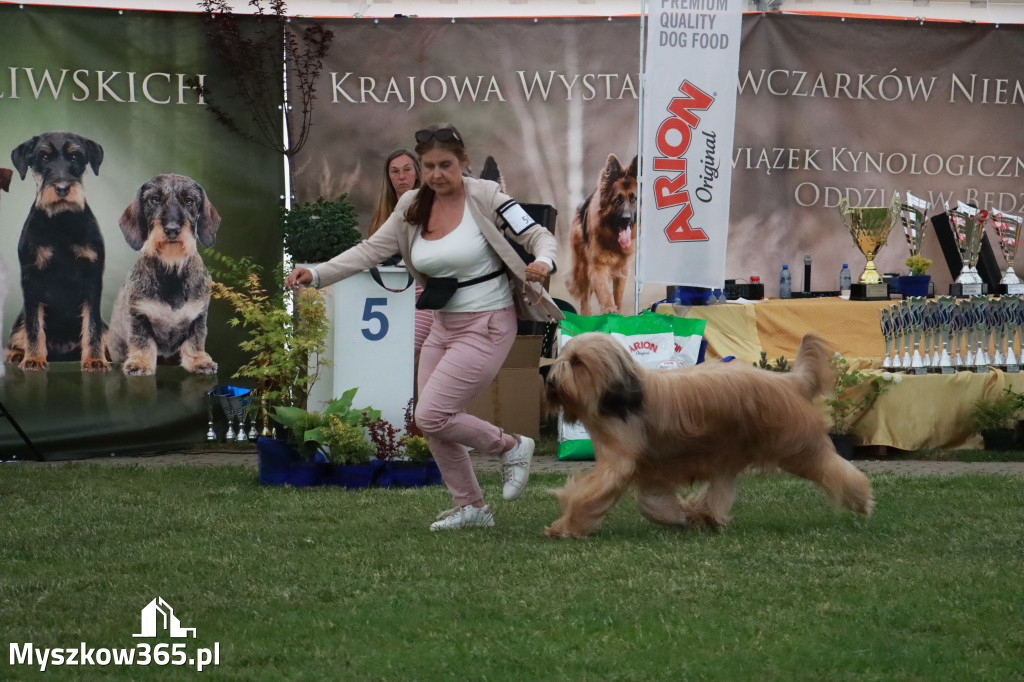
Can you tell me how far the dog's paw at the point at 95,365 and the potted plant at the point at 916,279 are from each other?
596 centimetres

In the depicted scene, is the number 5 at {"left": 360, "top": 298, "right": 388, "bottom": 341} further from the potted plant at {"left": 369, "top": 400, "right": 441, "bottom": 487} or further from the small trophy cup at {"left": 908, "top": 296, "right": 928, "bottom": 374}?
the small trophy cup at {"left": 908, "top": 296, "right": 928, "bottom": 374}

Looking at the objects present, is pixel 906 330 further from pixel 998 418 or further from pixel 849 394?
pixel 998 418

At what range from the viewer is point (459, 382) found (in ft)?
17.8

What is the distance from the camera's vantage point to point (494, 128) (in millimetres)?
9570

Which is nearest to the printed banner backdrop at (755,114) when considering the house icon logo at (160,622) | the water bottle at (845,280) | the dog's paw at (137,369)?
the water bottle at (845,280)

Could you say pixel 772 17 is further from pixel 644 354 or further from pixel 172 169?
pixel 172 169

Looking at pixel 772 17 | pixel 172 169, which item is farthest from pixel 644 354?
pixel 172 169

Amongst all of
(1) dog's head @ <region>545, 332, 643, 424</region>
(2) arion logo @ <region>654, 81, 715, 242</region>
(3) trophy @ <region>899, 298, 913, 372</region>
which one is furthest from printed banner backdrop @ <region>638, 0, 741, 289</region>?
(1) dog's head @ <region>545, 332, 643, 424</region>

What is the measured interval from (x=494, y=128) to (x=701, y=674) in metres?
6.73

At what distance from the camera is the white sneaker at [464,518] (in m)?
5.62

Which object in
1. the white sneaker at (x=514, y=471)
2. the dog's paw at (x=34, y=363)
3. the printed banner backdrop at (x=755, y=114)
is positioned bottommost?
the white sneaker at (x=514, y=471)

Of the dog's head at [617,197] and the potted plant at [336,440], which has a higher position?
the dog's head at [617,197]
